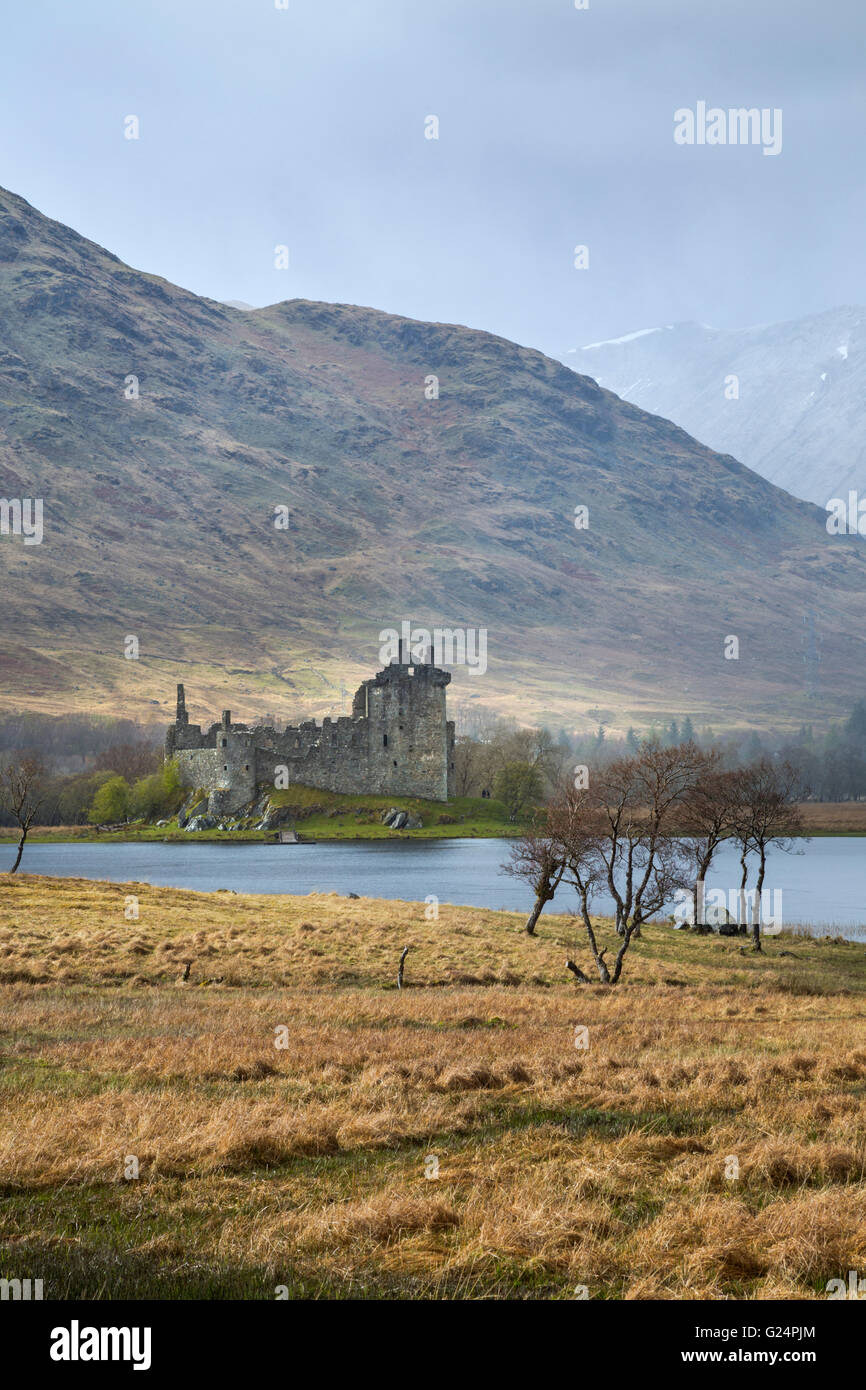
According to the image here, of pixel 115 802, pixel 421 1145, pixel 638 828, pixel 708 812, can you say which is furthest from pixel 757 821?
pixel 115 802

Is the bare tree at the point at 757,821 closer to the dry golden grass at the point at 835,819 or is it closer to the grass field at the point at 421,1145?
the grass field at the point at 421,1145

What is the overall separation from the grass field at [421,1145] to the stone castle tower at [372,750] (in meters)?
122

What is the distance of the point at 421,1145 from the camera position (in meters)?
13.0

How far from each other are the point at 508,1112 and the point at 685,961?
109 ft

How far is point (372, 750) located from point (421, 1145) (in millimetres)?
139948

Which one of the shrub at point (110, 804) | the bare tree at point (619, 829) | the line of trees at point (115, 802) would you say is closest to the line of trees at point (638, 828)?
the bare tree at point (619, 829)

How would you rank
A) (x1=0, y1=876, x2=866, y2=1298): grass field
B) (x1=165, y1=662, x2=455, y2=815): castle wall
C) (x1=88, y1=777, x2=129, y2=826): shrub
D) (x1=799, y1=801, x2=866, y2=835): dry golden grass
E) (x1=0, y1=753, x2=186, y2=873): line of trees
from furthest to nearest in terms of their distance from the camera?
(x1=0, y1=753, x2=186, y2=873): line of trees → (x1=88, y1=777, x2=129, y2=826): shrub → (x1=799, y1=801, x2=866, y2=835): dry golden grass → (x1=165, y1=662, x2=455, y2=815): castle wall → (x1=0, y1=876, x2=866, y2=1298): grass field

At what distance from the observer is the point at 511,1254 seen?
907 centimetres

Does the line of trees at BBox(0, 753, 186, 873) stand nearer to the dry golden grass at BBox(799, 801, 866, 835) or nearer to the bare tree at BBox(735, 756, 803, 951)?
the dry golden grass at BBox(799, 801, 866, 835)

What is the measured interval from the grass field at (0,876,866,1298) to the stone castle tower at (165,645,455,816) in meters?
122

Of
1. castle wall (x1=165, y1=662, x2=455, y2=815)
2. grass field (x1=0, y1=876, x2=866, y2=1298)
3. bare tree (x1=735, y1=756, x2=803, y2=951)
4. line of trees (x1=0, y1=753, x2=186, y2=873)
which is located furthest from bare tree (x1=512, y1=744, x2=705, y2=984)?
line of trees (x1=0, y1=753, x2=186, y2=873)

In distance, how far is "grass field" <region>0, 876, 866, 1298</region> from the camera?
28.7 feet
